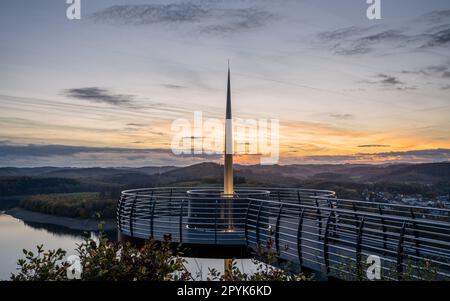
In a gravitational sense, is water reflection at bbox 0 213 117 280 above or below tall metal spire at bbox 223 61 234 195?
below

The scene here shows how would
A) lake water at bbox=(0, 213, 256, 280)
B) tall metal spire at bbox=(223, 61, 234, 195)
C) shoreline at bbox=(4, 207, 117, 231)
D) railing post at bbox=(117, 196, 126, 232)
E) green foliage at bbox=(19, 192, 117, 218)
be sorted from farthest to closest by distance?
1. green foliage at bbox=(19, 192, 117, 218)
2. shoreline at bbox=(4, 207, 117, 231)
3. lake water at bbox=(0, 213, 256, 280)
4. tall metal spire at bbox=(223, 61, 234, 195)
5. railing post at bbox=(117, 196, 126, 232)

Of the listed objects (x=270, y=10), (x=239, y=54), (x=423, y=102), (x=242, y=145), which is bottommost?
(x=242, y=145)

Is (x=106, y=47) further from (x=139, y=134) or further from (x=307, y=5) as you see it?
(x=139, y=134)

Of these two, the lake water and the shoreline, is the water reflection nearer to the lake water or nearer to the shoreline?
the lake water

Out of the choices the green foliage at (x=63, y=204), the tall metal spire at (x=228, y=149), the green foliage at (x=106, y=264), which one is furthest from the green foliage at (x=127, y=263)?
the green foliage at (x=63, y=204)

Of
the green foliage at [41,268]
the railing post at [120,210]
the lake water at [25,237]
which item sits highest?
the green foliage at [41,268]

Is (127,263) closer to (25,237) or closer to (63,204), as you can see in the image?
(25,237)

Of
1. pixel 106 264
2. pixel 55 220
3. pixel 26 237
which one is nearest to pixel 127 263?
pixel 106 264

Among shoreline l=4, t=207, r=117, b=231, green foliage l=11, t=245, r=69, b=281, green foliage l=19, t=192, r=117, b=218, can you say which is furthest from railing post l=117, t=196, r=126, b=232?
green foliage l=19, t=192, r=117, b=218

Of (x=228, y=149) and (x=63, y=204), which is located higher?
(x=228, y=149)

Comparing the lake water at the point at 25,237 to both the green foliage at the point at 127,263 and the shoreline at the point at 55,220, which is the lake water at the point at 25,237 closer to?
the shoreline at the point at 55,220

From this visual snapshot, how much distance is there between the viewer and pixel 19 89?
23156mm
